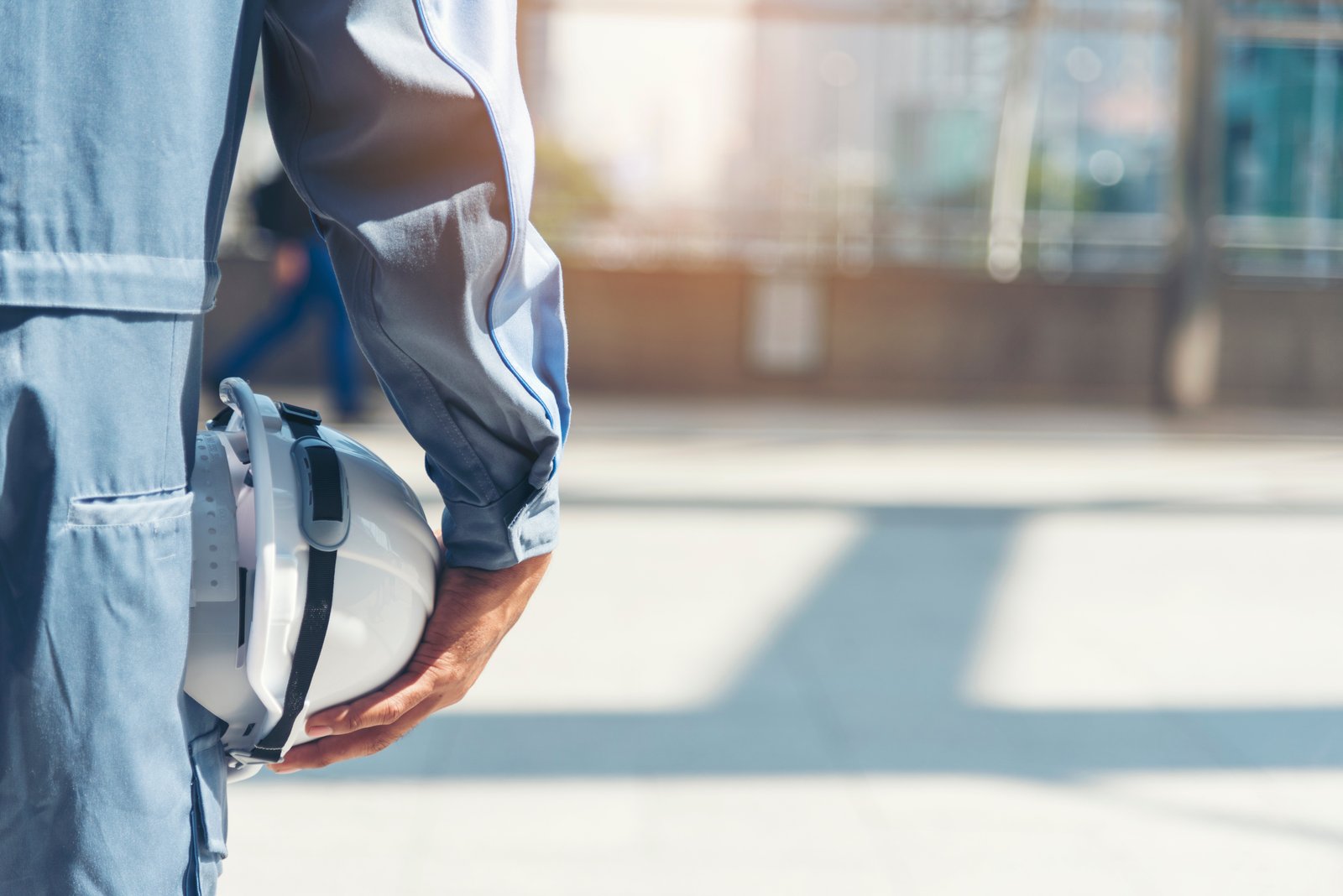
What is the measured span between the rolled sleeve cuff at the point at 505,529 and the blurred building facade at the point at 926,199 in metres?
7.66

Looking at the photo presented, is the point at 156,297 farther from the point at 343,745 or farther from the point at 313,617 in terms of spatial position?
the point at 343,745

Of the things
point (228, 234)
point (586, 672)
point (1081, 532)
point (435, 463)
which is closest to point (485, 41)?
point (435, 463)

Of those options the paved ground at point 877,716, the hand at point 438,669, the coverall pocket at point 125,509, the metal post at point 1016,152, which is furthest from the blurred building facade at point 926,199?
the coverall pocket at point 125,509

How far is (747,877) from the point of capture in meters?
2.35

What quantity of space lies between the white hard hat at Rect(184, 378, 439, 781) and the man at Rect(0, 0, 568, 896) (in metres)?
0.05

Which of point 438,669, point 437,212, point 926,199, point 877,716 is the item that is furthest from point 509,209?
point 926,199

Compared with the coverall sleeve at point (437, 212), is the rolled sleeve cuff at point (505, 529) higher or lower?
lower

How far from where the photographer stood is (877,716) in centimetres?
315

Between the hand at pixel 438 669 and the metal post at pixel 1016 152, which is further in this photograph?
the metal post at pixel 1016 152

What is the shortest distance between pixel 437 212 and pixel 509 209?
6 cm

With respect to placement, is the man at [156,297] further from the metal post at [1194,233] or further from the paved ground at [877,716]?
the metal post at [1194,233]

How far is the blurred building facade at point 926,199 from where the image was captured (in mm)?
8961

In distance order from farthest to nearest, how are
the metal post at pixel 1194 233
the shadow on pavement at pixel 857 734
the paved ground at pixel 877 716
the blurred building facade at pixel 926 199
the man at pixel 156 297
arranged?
the blurred building facade at pixel 926 199 → the metal post at pixel 1194 233 → the shadow on pavement at pixel 857 734 → the paved ground at pixel 877 716 → the man at pixel 156 297

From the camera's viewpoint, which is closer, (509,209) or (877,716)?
(509,209)
